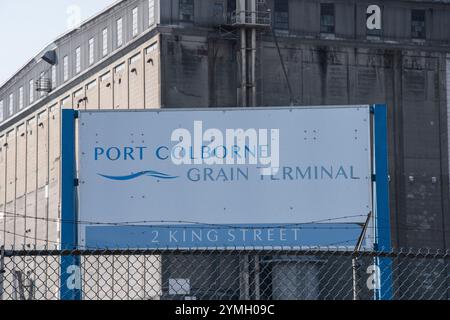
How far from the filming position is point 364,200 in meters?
28.0

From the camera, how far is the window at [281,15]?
67.0m

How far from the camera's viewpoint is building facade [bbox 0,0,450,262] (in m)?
65.2

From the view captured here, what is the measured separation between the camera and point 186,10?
66.7 metres

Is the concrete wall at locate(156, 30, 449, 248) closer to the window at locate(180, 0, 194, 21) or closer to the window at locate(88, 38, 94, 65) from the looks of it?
the window at locate(180, 0, 194, 21)

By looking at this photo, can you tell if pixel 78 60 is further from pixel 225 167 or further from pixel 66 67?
pixel 225 167

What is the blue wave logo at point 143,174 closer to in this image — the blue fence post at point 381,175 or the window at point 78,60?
the blue fence post at point 381,175

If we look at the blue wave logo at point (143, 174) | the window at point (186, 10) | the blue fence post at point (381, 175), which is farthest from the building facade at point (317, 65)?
the blue fence post at point (381, 175)

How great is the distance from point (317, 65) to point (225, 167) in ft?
127

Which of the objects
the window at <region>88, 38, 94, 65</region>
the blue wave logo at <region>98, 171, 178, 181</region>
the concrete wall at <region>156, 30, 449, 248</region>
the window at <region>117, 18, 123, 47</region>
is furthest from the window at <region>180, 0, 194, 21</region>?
the blue wave logo at <region>98, 171, 178, 181</region>

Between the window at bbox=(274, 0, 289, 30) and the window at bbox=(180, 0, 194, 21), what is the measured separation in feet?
13.9

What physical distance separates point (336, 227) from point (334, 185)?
100cm

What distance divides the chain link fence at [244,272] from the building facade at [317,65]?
5.73m

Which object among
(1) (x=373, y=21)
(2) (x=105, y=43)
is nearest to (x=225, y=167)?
(1) (x=373, y=21)
